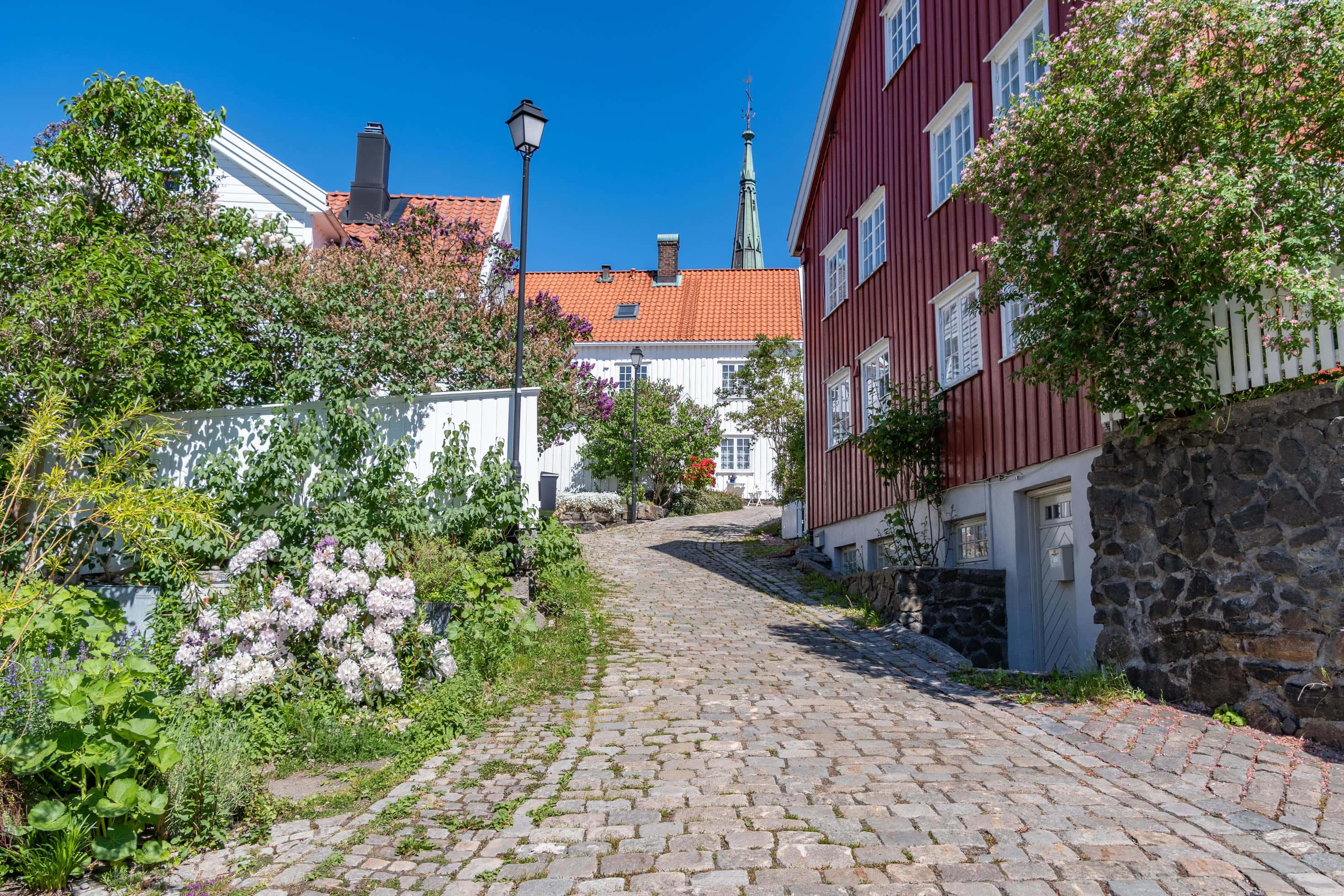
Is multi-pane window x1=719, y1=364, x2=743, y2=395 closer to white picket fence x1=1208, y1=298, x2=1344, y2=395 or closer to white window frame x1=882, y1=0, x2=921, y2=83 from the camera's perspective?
white window frame x1=882, y1=0, x2=921, y2=83

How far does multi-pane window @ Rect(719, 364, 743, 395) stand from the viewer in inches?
1288

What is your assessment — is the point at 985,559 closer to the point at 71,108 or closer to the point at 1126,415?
the point at 1126,415

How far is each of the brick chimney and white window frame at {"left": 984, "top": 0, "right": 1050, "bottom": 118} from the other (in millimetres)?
26725

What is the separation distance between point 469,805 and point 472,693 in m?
1.98

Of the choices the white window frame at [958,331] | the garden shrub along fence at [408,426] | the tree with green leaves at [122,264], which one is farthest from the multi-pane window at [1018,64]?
the tree with green leaves at [122,264]

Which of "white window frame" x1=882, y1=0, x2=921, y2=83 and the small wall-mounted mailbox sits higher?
"white window frame" x1=882, y1=0, x2=921, y2=83

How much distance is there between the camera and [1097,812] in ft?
16.5

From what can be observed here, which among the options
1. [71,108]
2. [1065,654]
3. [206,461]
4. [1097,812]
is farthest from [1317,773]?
[71,108]

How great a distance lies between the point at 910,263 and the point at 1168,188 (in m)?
7.48

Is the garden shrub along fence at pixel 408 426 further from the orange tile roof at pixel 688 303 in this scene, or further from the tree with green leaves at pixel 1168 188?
the orange tile roof at pixel 688 303

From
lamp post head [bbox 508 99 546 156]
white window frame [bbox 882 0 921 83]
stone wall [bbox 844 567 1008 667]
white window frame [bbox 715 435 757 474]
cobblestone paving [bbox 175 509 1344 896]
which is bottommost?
cobblestone paving [bbox 175 509 1344 896]

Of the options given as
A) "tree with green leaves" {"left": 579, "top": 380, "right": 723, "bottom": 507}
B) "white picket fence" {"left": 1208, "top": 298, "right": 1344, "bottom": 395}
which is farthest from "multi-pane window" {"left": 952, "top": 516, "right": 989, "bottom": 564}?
"tree with green leaves" {"left": 579, "top": 380, "right": 723, "bottom": 507}

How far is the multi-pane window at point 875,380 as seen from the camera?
14570 mm

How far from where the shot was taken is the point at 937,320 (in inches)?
507
